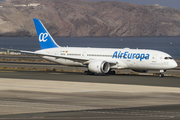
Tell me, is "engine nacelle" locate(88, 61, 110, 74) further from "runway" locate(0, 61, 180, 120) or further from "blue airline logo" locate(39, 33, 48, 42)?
"blue airline logo" locate(39, 33, 48, 42)

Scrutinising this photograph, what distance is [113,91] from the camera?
33.3 m

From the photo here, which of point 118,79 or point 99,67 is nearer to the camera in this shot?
point 118,79

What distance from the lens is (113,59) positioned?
50969 millimetres

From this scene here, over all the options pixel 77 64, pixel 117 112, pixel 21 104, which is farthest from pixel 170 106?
pixel 77 64

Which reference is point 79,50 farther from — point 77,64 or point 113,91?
point 113,91

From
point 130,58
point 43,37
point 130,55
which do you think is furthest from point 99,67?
point 43,37

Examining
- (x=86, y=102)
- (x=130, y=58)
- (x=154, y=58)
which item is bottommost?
(x=86, y=102)

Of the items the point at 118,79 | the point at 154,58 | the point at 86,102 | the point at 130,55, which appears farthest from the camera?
the point at 130,55

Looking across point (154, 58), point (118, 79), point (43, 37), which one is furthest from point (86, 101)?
point (43, 37)

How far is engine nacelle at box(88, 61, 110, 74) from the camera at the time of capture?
49.3m

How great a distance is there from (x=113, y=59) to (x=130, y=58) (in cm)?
265

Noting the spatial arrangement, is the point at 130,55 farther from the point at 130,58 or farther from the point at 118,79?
the point at 118,79

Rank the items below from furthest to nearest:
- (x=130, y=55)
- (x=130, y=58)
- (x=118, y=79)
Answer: (x=130, y=55)
(x=130, y=58)
(x=118, y=79)

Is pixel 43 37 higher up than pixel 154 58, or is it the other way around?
pixel 43 37
